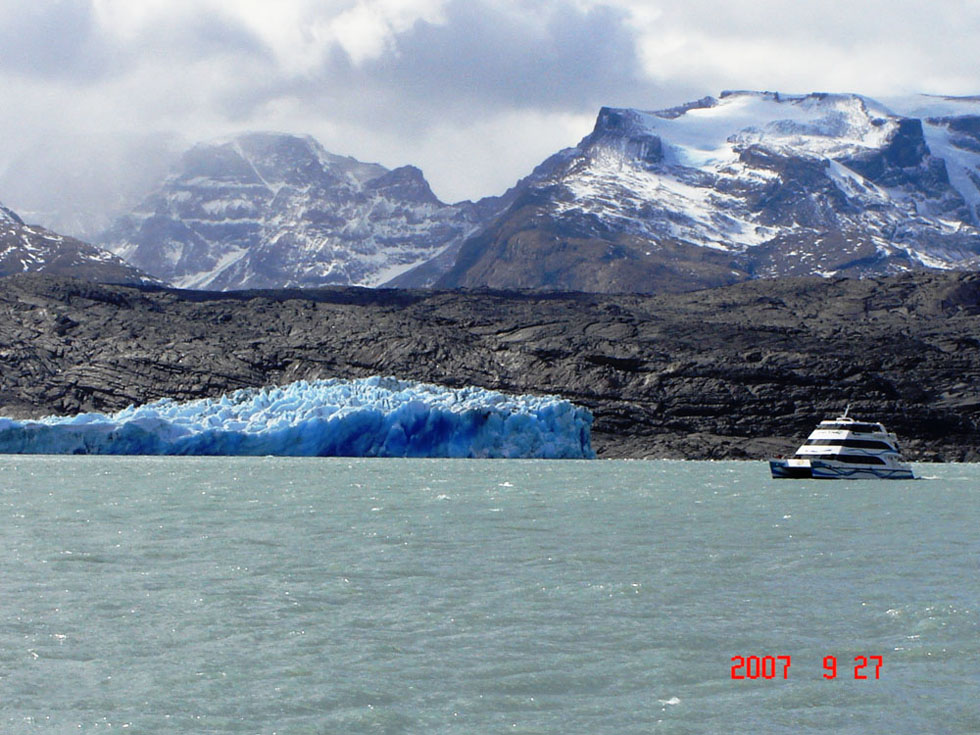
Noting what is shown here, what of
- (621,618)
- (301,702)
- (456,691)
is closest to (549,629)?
(621,618)

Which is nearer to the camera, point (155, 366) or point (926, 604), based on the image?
point (926, 604)

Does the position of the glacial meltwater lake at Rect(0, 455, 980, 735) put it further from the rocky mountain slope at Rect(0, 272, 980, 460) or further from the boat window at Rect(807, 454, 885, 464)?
the rocky mountain slope at Rect(0, 272, 980, 460)

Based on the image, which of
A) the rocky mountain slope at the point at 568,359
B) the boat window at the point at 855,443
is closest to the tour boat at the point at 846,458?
the boat window at the point at 855,443

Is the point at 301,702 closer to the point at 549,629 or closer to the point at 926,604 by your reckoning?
the point at 549,629

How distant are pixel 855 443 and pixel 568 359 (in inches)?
2683

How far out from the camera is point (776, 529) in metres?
38.5

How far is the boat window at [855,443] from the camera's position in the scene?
69562 millimetres

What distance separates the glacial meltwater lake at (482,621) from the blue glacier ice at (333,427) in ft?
165

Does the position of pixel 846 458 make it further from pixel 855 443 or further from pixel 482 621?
pixel 482 621

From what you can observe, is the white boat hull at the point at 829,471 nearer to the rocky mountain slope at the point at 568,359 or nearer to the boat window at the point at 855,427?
the boat window at the point at 855,427

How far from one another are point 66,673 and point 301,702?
11.9 feet

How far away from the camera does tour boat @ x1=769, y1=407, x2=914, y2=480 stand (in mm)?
68562

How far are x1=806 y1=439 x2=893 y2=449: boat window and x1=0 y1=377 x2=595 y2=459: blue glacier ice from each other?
33.1 meters

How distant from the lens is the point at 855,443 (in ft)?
229
